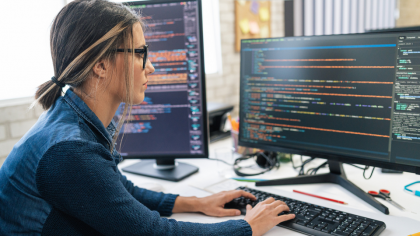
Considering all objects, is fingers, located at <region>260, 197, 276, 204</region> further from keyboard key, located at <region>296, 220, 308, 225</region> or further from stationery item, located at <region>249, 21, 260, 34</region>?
stationery item, located at <region>249, 21, 260, 34</region>

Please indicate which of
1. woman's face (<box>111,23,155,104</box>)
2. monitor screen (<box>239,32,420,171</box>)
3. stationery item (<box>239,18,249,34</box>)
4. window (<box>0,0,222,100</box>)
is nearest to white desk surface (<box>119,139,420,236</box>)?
monitor screen (<box>239,32,420,171</box>)

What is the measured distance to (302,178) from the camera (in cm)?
110

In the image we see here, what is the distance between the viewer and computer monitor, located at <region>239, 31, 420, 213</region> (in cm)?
87

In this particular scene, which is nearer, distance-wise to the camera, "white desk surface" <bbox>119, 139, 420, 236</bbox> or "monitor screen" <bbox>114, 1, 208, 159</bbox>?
"white desk surface" <bbox>119, 139, 420, 236</bbox>

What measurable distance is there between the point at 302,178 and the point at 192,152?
0.42 m

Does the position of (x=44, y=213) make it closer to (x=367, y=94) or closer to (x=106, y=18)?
(x=106, y=18)

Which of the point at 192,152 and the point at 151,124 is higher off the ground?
the point at 151,124

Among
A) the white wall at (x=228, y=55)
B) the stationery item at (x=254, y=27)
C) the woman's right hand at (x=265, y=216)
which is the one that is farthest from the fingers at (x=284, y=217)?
the stationery item at (x=254, y=27)

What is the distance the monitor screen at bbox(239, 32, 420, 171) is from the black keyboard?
0.21m

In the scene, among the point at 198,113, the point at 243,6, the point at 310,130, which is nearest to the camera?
the point at 310,130

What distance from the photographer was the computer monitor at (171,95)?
120cm

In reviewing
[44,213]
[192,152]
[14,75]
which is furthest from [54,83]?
[14,75]

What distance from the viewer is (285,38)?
41.9 inches

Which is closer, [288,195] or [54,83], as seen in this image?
[54,83]
